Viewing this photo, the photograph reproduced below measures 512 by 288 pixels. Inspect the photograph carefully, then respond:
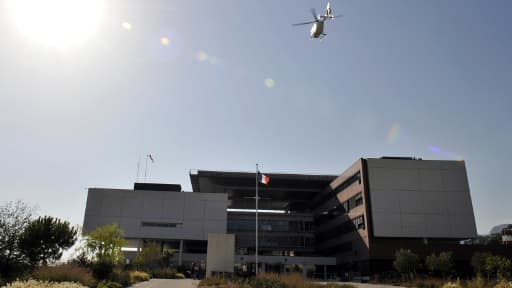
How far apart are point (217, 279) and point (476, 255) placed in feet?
131

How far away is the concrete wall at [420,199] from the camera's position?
6122 centimetres

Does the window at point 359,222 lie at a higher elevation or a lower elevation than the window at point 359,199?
lower

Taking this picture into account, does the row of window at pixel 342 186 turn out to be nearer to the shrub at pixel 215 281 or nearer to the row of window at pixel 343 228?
the row of window at pixel 343 228

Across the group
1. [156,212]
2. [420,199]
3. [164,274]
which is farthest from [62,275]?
Answer: [156,212]

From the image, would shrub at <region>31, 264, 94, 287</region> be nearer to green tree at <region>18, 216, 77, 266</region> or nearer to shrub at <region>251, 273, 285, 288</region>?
shrub at <region>251, 273, 285, 288</region>

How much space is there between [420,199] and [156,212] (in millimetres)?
46990

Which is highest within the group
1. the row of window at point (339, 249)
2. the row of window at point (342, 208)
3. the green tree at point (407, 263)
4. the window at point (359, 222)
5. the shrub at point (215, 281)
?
the row of window at point (342, 208)

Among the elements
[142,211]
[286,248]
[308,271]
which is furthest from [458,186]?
[142,211]

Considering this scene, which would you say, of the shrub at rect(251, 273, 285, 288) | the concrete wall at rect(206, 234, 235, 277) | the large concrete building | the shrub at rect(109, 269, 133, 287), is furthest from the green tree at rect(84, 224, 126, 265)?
the large concrete building

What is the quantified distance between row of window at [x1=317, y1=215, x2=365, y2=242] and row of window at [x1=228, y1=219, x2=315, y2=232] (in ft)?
13.6

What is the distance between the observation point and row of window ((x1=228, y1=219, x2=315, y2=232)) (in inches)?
3520

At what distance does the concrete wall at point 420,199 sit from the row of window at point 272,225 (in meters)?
32.9

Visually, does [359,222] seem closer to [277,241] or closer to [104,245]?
[277,241]

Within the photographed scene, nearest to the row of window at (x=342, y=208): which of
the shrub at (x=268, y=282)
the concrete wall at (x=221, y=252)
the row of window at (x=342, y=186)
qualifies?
the row of window at (x=342, y=186)
